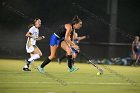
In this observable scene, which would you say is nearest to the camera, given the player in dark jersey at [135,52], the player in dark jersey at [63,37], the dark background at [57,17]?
the player in dark jersey at [63,37]

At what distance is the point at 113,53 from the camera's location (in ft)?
91.6

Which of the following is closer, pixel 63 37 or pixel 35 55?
pixel 63 37

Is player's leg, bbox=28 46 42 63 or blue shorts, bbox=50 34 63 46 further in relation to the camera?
player's leg, bbox=28 46 42 63

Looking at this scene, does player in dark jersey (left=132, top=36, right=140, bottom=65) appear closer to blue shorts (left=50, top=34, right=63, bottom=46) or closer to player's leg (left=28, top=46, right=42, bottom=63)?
player's leg (left=28, top=46, right=42, bottom=63)

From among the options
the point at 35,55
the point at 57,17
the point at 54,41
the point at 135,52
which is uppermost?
the point at 57,17

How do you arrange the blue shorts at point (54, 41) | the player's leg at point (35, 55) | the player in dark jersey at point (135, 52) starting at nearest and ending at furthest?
the blue shorts at point (54, 41), the player's leg at point (35, 55), the player in dark jersey at point (135, 52)

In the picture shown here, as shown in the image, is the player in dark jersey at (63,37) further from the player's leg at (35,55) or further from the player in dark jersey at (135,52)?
the player in dark jersey at (135,52)

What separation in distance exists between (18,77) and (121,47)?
536 inches

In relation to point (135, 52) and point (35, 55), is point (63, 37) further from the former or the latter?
point (135, 52)

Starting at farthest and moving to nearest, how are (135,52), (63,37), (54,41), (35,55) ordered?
1. (135,52)
2. (35,55)
3. (63,37)
4. (54,41)

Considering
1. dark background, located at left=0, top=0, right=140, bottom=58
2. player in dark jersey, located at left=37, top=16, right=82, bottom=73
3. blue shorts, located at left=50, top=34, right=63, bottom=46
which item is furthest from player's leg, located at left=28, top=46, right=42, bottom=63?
dark background, located at left=0, top=0, right=140, bottom=58

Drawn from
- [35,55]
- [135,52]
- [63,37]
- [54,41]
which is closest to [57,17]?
[135,52]

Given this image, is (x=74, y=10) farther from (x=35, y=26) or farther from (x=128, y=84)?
(x=128, y=84)

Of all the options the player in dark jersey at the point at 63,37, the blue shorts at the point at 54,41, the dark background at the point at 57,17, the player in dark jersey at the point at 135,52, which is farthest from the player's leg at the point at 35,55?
the dark background at the point at 57,17
